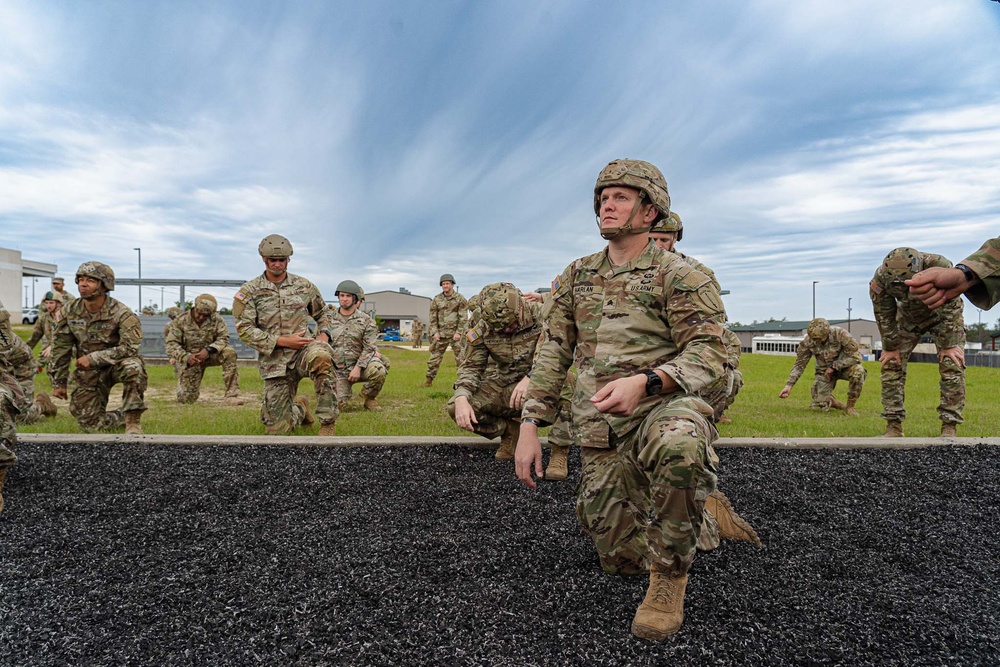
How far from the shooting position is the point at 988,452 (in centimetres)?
549

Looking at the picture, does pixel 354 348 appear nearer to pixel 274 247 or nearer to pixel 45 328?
pixel 274 247

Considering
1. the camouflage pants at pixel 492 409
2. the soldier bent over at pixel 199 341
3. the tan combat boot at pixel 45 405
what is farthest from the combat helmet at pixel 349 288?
the camouflage pants at pixel 492 409

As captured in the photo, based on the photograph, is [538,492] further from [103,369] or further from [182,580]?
[103,369]

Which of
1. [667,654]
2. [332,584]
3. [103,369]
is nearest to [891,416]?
[667,654]

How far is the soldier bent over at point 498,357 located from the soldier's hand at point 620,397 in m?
3.06

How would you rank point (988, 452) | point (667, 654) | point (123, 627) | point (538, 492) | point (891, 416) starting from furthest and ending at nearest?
point (891, 416) < point (988, 452) < point (538, 492) < point (123, 627) < point (667, 654)

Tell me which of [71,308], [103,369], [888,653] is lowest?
[888,653]

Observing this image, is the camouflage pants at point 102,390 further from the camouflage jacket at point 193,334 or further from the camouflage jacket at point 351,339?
the camouflage jacket at point 193,334

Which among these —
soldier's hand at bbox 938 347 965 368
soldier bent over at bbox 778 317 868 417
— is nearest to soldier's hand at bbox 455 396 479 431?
soldier's hand at bbox 938 347 965 368

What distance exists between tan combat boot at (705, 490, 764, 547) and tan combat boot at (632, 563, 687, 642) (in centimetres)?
113

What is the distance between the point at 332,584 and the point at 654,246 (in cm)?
232

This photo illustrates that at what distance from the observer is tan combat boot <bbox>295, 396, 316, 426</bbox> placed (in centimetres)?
773

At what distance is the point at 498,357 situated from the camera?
19.4ft

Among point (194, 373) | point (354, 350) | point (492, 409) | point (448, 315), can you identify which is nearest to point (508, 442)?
point (492, 409)
